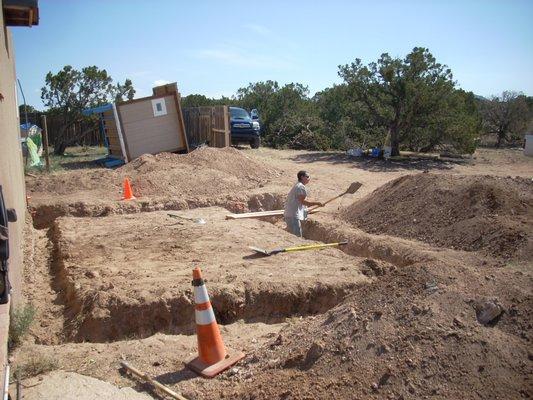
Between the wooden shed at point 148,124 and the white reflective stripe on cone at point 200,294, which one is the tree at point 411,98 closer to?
the wooden shed at point 148,124

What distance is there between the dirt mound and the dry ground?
112 mm

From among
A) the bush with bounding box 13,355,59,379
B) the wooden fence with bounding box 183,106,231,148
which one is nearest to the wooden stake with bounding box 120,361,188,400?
the bush with bounding box 13,355,59,379

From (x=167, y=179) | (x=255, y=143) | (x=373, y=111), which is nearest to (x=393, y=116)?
(x=373, y=111)

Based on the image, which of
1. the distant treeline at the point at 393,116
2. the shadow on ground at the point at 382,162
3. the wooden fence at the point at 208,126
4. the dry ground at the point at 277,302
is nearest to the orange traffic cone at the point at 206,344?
the dry ground at the point at 277,302

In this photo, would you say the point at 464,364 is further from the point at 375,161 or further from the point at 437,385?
the point at 375,161

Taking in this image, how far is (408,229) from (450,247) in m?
1.23

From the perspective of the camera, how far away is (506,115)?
101ft

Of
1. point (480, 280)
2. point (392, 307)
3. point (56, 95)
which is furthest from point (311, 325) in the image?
point (56, 95)

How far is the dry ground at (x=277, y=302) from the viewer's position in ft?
11.8

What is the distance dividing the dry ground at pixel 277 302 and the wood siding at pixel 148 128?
5391 mm

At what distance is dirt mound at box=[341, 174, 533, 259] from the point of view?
7758 millimetres

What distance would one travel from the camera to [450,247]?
26.8ft

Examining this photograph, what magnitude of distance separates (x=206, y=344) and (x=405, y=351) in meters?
1.65

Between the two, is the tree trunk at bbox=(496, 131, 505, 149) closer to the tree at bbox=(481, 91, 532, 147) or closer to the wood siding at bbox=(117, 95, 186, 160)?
the tree at bbox=(481, 91, 532, 147)
